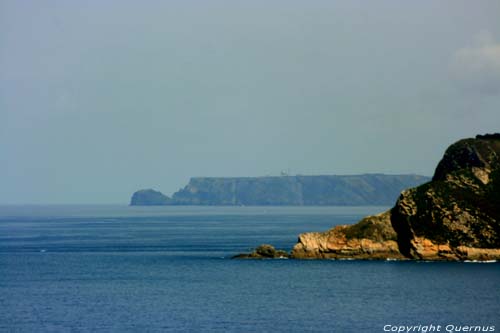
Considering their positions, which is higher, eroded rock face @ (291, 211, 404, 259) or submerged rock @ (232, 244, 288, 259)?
eroded rock face @ (291, 211, 404, 259)

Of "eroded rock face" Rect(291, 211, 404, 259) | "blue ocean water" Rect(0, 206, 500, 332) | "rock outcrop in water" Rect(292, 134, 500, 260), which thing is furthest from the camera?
"eroded rock face" Rect(291, 211, 404, 259)

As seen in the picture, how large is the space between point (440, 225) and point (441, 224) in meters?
0.20

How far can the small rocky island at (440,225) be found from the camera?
133375 mm

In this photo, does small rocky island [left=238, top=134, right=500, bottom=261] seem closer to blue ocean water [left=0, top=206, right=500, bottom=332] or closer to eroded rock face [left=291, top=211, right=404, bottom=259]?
eroded rock face [left=291, top=211, right=404, bottom=259]

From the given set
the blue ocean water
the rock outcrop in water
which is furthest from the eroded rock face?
the blue ocean water

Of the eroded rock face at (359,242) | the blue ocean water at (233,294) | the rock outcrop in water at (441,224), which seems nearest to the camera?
the blue ocean water at (233,294)

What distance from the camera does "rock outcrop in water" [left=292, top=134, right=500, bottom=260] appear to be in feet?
438

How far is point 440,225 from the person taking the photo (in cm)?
13388

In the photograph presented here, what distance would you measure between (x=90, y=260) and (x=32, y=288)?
36.1m

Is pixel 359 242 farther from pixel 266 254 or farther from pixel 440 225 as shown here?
pixel 266 254

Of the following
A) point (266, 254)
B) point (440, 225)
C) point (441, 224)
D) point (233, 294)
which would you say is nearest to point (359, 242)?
point (440, 225)

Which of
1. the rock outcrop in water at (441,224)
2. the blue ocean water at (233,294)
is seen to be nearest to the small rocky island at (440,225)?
the rock outcrop in water at (441,224)

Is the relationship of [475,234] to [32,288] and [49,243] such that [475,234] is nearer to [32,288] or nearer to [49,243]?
[32,288]

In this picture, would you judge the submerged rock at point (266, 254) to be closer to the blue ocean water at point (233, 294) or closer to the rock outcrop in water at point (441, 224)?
the rock outcrop in water at point (441, 224)
